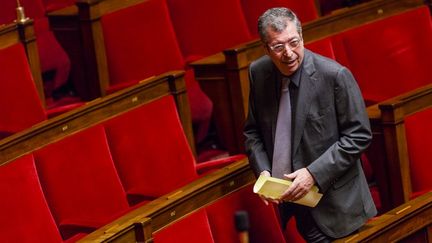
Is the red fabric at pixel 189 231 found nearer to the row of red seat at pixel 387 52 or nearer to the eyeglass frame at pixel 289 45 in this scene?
the eyeglass frame at pixel 289 45

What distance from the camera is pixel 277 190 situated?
1.95 feet

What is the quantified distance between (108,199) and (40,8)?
1.18 ft

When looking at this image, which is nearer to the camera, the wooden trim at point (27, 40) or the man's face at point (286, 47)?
the man's face at point (286, 47)

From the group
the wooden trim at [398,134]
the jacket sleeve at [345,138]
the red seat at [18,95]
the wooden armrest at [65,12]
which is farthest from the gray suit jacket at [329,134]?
the wooden armrest at [65,12]

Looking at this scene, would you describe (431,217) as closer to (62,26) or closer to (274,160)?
(274,160)

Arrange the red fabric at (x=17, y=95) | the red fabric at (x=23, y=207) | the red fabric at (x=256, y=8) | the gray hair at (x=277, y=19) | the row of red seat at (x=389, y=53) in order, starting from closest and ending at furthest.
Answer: the gray hair at (x=277, y=19)
the red fabric at (x=23, y=207)
the red fabric at (x=17, y=95)
the row of red seat at (x=389, y=53)
the red fabric at (x=256, y=8)

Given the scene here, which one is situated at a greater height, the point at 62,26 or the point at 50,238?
the point at 62,26

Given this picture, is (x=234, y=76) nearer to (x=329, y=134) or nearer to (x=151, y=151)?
(x=151, y=151)

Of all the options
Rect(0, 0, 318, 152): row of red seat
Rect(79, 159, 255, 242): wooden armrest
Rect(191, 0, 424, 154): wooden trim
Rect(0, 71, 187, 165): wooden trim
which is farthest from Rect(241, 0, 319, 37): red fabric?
Rect(79, 159, 255, 242): wooden armrest

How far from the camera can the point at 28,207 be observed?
699 millimetres

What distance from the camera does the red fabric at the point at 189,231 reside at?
0.62 m

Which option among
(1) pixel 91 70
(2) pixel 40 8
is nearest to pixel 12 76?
(1) pixel 91 70

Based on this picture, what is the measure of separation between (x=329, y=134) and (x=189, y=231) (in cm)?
11

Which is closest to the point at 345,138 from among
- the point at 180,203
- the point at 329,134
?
the point at 329,134
